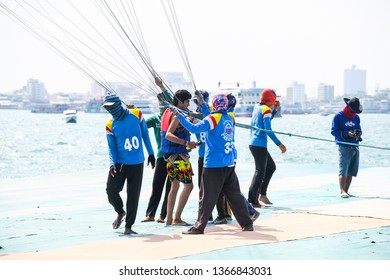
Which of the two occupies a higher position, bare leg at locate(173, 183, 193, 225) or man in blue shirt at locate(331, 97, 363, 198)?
man in blue shirt at locate(331, 97, 363, 198)

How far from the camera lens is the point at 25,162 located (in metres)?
36.0

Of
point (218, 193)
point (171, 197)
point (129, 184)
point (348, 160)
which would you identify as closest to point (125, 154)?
point (129, 184)

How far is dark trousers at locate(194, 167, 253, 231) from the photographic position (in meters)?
7.12

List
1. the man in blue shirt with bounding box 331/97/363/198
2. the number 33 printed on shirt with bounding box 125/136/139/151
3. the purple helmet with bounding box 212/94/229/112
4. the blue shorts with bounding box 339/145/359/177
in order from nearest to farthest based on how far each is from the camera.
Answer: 1. the purple helmet with bounding box 212/94/229/112
2. the number 33 printed on shirt with bounding box 125/136/139/151
3. the man in blue shirt with bounding box 331/97/363/198
4. the blue shorts with bounding box 339/145/359/177

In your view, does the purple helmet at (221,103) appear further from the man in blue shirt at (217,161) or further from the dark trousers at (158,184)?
the dark trousers at (158,184)

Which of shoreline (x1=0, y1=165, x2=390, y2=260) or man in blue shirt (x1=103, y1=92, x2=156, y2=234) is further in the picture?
man in blue shirt (x1=103, y1=92, x2=156, y2=234)

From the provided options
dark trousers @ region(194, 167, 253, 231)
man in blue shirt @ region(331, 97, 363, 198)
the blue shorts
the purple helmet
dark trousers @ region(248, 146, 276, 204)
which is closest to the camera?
the purple helmet

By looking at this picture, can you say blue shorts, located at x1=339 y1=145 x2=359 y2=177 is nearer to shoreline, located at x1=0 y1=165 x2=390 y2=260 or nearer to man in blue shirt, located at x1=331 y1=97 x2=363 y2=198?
man in blue shirt, located at x1=331 y1=97 x2=363 y2=198

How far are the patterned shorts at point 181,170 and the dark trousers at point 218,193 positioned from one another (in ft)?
1.61

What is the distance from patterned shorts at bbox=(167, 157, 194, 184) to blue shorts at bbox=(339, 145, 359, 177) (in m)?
3.68

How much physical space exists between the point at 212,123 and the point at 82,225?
2366 mm

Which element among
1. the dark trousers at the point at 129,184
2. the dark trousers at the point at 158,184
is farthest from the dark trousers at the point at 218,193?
the dark trousers at the point at 158,184

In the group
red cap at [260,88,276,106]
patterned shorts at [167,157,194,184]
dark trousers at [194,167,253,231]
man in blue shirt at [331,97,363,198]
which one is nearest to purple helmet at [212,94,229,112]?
dark trousers at [194,167,253,231]

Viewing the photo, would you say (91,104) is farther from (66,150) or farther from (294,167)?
(294,167)
